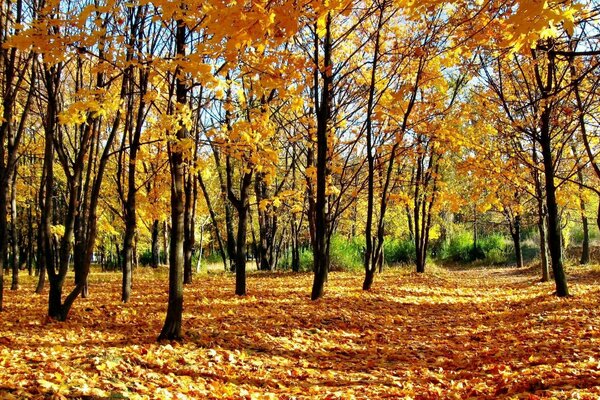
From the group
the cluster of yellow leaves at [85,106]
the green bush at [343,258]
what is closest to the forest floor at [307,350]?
the cluster of yellow leaves at [85,106]

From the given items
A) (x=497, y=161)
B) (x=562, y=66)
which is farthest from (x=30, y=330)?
(x=562, y=66)

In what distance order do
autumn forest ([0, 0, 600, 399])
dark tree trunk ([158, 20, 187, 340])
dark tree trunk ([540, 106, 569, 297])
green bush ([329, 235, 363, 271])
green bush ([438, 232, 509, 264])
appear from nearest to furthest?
autumn forest ([0, 0, 600, 399])
dark tree trunk ([158, 20, 187, 340])
dark tree trunk ([540, 106, 569, 297])
green bush ([329, 235, 363, 271])
green bush ([438, 232, 509, 264])

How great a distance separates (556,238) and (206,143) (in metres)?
7.71

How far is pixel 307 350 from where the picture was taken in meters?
5.72

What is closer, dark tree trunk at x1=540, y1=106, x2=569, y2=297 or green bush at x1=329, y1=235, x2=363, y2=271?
dark tree trunk at x1=540, y1=106, x2=569, y2=297

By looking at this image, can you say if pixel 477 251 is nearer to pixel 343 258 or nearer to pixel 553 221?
pixel 343 258

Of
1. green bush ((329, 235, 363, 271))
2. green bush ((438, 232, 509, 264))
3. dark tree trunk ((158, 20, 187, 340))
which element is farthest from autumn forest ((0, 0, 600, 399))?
green bush ((438, 232, 509, 264))

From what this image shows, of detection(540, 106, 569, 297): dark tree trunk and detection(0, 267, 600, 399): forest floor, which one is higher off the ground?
detection(540, 106, 569, 297): dark tree trunk

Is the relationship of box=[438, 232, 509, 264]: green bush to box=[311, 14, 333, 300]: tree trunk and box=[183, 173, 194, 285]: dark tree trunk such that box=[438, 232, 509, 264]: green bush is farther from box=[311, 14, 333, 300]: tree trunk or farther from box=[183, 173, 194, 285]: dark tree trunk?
box=[311, 14, 333, 300]: tree trunk

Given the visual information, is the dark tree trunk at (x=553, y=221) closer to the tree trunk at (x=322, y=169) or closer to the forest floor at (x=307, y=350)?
the forest floor at (x=307, y=350)

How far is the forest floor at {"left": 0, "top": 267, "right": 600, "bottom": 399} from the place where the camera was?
3.88 meters

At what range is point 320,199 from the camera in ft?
29.6

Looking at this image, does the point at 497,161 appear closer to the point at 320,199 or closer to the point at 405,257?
the point at 320,199

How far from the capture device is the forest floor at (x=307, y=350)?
3.88 meters
